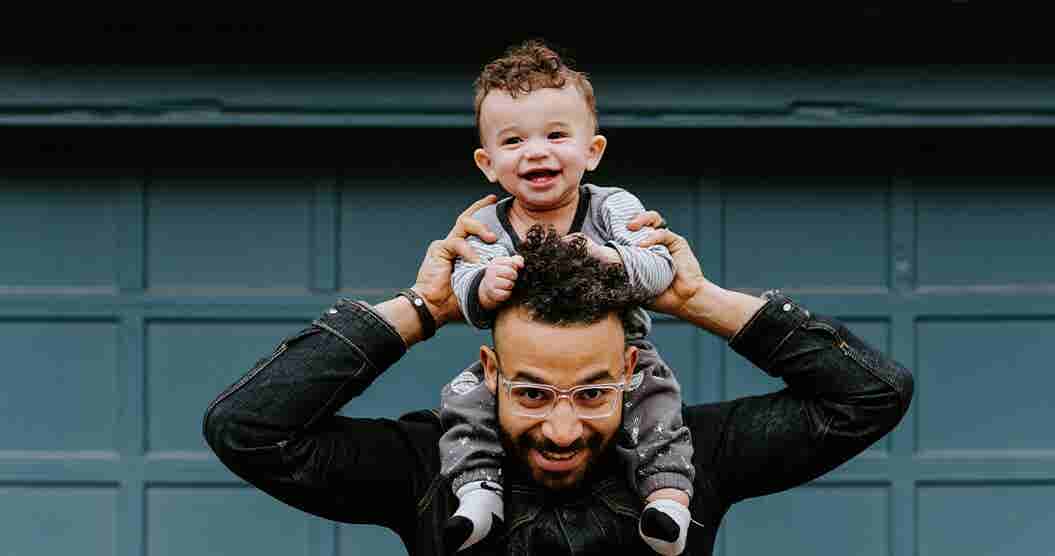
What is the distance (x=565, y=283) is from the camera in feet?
7.93

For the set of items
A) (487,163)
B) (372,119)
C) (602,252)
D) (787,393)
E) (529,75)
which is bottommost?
(787,393)

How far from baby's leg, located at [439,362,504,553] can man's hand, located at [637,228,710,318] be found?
0.39 metres

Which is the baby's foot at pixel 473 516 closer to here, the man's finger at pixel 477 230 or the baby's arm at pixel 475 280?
the baby's arm at pixel 475 280

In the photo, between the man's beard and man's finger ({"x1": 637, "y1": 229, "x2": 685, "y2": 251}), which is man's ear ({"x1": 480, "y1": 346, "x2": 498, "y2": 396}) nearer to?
the man's beard

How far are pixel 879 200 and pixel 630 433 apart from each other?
2868 millimetres

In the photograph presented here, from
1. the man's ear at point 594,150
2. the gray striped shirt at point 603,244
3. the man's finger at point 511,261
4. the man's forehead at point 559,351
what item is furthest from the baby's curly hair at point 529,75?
the man's forehead at point 559,351

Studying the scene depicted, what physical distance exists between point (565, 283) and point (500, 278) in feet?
0.39

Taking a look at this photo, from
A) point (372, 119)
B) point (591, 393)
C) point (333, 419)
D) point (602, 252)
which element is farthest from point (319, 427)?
point (372, 119)

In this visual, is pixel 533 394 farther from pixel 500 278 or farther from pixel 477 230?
pixel 477 230

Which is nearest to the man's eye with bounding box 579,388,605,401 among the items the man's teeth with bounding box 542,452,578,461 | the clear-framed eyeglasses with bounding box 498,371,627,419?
the clear-framed eyeglasses with bounding box 498,371,627,419

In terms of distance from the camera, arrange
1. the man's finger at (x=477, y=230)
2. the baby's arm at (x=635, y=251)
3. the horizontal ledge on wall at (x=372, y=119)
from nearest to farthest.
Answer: the baby's arm at (x=635, y=251) < the man's finger at (x=477, y=230) < the horizontal ledge on wall at (x=372, y=119)

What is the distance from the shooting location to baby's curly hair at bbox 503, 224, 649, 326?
7.93 ft

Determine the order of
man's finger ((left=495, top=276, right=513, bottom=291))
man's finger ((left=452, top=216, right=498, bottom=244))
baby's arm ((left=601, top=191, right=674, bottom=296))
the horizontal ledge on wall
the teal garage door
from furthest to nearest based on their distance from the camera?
the teal garage door
the horizontal ledge on wall
man's finger ((left=452, top=216, right=498, bottom=244))
baby's arm ((left=601, top=191, right=674, bottom=296))
man's finger ((left=495, top=276, right=513, bottom=291))

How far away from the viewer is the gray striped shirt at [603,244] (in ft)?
8.21
